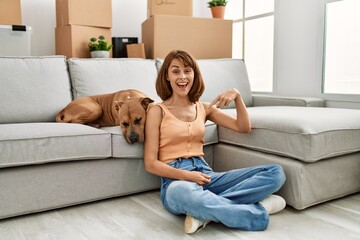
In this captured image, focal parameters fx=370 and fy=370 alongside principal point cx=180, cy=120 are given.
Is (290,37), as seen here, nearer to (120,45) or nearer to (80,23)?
(120,45)

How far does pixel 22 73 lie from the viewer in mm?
2330

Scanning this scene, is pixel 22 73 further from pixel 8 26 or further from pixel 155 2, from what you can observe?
pixel 155 2

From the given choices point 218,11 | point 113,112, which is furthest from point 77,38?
point 218,11

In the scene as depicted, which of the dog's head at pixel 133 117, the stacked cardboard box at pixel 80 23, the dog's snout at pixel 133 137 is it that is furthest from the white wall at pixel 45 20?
the dog's snout at pixel 133 137

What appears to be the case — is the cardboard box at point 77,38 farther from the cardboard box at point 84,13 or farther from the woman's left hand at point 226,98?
the woman's left hand at point 226,98

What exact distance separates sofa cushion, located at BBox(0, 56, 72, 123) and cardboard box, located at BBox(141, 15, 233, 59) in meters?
0.99

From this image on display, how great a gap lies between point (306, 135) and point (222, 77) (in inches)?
54.3

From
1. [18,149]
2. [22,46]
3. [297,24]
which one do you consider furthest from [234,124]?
[22,46]

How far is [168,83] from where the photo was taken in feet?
6.21

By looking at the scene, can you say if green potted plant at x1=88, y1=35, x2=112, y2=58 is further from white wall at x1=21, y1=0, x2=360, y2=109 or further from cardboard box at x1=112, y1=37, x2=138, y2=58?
white wall at x1=21, y1=0, x2=360, y2=109

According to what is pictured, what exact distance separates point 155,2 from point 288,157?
2.08m

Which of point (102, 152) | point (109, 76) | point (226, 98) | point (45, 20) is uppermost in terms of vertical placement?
point (45, 20)

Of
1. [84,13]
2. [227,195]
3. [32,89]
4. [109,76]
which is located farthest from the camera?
[84,13]

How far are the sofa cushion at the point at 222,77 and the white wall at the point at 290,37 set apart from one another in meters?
0.42
